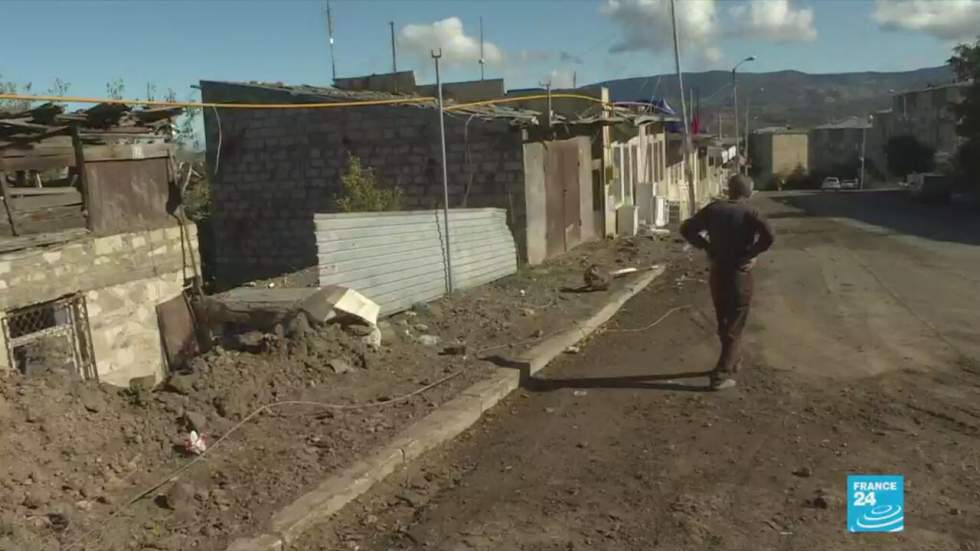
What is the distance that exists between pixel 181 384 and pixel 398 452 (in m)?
1.82

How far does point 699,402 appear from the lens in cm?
667

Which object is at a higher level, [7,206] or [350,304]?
[7,206]

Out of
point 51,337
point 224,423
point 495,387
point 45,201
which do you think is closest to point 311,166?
point 45,201

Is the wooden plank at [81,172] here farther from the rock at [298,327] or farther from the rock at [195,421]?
the rock at [195,421]

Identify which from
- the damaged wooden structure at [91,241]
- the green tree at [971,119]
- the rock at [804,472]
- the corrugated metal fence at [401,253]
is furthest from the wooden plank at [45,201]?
the green tree at [971,119]

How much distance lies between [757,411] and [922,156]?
85794 millimetres

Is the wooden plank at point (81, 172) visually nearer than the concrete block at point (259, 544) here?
No

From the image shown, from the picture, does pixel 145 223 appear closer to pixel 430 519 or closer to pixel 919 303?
pixel 430 519

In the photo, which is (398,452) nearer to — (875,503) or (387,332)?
(875,503)

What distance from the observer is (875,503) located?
15.0 ft

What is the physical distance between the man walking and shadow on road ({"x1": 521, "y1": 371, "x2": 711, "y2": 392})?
0.37 meters

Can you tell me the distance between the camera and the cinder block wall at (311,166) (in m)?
16.3

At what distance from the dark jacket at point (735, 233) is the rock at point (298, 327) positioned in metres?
3.62

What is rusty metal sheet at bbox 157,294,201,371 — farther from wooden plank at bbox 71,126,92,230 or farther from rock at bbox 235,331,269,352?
rock at bbox 235,331,269,352
